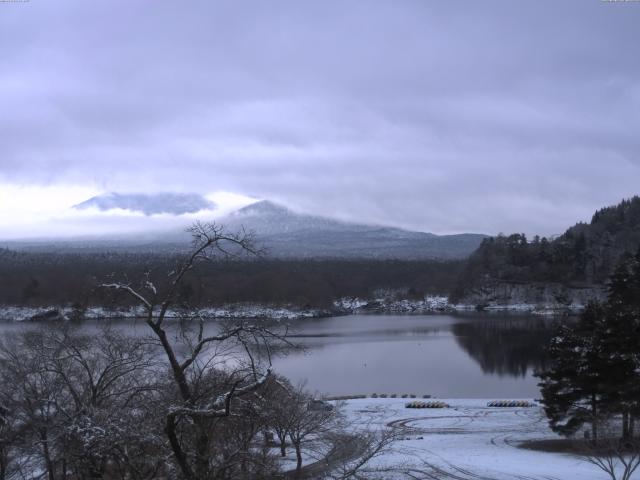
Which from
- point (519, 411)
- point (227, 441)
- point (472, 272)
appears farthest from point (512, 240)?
point (227, 441)

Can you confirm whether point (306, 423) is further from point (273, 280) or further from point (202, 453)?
point (273, 280)

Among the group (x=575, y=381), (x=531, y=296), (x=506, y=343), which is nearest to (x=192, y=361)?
(x=575, y=381)

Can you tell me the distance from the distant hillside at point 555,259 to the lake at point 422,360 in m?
28.8

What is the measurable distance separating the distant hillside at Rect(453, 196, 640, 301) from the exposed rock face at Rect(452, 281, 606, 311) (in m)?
0.24

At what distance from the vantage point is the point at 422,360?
126ft

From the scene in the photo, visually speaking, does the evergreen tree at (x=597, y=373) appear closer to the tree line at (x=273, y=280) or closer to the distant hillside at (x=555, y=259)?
the tree line at (x=273, y=280)

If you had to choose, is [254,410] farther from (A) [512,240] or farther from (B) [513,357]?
(A) [512,240]

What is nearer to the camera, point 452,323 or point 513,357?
point 513,357

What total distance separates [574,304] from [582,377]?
6897 centimetres

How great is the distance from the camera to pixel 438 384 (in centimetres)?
3105

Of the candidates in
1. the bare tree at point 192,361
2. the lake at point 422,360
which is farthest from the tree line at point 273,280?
the bare tree at point 192,361

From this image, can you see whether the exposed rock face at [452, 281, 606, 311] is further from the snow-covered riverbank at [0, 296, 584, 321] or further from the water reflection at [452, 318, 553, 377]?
the water reflection at [452, 318, 553, 377]

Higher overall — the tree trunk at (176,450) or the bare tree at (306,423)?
the tree trunk at (176,450)

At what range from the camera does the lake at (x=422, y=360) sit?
98.3 ft
